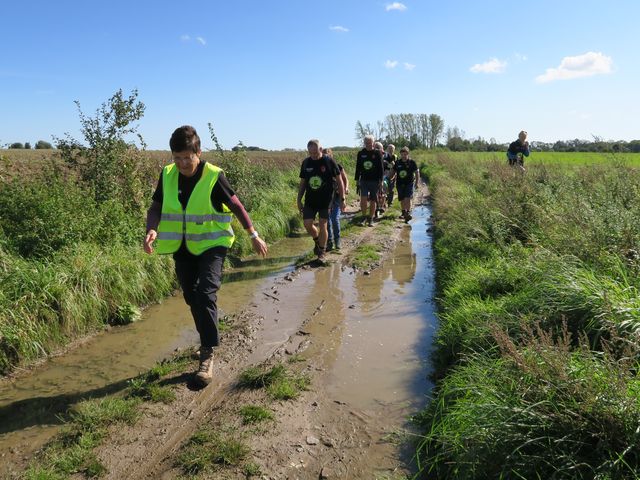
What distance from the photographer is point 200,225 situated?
4.01m

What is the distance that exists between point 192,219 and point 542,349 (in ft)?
9.63

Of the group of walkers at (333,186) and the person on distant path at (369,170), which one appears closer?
the group of walkers at (333,186)

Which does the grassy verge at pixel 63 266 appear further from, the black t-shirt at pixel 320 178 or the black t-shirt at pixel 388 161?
the black t-shirt at pixel 388 161

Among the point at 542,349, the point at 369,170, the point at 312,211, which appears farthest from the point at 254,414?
the point at 369,170

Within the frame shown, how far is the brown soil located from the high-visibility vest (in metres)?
1.26

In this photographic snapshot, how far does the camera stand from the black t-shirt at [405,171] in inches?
488

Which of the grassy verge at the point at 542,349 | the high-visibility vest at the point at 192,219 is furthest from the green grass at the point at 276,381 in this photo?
the high-visibility vest at the point at 192,219

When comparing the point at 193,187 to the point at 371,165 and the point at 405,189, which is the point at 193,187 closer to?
the point at 371,165

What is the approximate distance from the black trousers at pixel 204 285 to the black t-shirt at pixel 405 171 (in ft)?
29.8

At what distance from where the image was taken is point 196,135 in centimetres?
393

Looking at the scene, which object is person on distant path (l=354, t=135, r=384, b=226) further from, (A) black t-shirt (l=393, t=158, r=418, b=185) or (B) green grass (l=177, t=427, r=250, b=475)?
(B) green grass (l=177, t=427, r=250, b=475)

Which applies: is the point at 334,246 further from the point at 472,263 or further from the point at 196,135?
the point at 196,135

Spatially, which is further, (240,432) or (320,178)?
(320,178)

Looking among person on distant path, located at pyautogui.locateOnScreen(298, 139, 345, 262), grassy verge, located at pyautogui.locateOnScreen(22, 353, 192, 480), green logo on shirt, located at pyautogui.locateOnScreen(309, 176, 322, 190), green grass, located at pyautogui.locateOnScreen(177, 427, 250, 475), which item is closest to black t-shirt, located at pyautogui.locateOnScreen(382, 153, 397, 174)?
person on distant path, located at pyautogui.locateOnScreen(298, 139, 345, 262)
